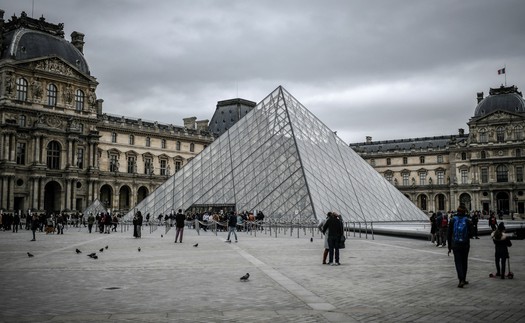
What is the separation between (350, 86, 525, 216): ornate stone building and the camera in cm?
7006

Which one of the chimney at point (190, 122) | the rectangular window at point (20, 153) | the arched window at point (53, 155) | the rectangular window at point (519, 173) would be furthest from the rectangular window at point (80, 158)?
the rectangular window at point (519, 173)

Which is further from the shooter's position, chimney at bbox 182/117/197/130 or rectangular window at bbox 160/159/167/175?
chimney at bbox 182/117/197/130

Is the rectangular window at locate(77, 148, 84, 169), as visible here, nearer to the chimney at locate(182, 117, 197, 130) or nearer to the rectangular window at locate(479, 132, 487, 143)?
the chimney at locate(182, 117, 197, 130)

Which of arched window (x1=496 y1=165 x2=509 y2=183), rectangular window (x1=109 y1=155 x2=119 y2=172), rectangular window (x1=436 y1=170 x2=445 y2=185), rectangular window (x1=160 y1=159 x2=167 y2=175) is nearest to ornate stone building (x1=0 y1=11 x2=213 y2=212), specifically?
rectangular window (x1=109 y1=155 x2=119 y2=172)

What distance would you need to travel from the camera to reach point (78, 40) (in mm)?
59156

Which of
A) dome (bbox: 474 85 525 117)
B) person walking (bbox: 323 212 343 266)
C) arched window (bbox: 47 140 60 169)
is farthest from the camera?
dome (bbox: 474 85 525 117)

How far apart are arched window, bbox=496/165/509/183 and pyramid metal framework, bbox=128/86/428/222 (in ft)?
137

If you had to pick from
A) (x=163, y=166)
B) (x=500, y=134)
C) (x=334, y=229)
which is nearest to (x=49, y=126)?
(x=163, y=166)

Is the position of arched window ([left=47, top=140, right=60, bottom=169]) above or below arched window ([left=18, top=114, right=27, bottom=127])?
below

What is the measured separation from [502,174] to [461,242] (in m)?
69.7

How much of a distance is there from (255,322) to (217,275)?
3966 millimetres

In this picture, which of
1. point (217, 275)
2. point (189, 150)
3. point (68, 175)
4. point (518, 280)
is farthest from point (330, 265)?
point (189, 150)

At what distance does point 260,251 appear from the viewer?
14.8m

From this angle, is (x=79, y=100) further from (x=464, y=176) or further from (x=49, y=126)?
(x=464, y=176)
